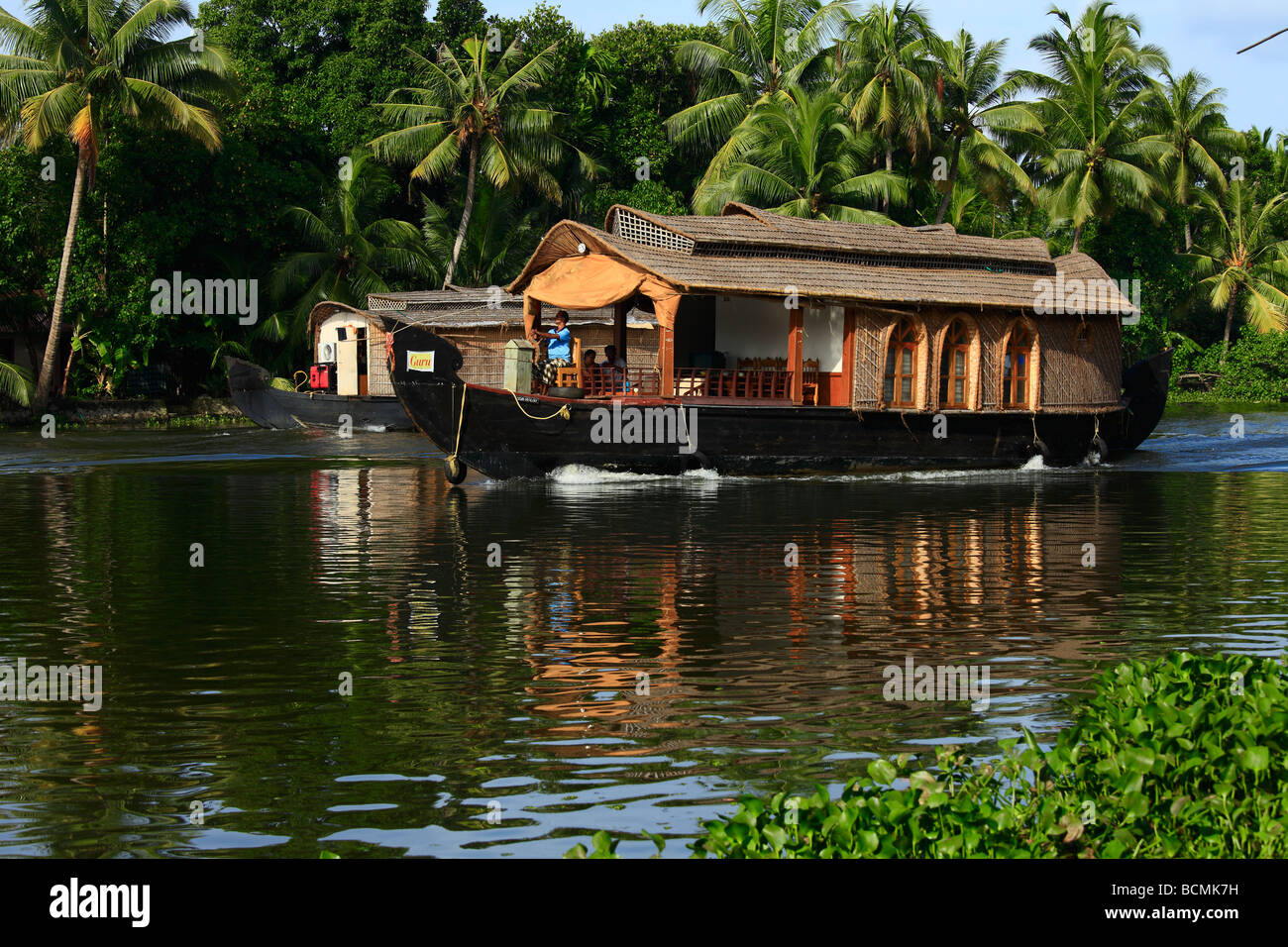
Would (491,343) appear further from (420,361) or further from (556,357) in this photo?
(420,361)

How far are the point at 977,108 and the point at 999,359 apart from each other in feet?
60.9

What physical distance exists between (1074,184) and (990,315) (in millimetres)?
17538

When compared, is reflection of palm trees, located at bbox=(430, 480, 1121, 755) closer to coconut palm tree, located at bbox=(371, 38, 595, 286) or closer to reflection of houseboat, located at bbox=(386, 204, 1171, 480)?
reflection of houseboat, located at bbox=(386, 204, 1171, 480)

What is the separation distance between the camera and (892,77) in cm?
3388

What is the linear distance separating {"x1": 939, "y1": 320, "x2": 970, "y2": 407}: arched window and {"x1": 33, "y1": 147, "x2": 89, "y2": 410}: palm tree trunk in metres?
18.5

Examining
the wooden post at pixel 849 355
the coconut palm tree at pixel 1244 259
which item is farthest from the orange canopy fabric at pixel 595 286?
the coconut palm tree at pixel 1244 259

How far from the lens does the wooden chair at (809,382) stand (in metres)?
19.1

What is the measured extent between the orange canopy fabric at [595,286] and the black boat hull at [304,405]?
10.9m

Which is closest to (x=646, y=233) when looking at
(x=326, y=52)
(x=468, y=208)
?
(x=468, y=208)

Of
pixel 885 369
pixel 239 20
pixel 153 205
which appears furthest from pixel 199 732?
pixel 239 20

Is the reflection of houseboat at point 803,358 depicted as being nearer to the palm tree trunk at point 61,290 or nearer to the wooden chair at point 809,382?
the wooden chair at point 809,382

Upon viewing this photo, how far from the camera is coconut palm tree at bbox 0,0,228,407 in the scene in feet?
90.3

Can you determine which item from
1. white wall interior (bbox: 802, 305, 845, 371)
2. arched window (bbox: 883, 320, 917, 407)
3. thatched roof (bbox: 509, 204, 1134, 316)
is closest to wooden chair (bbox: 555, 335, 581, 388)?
thatched roof (bbox: 509, 204, 1134, 316)
